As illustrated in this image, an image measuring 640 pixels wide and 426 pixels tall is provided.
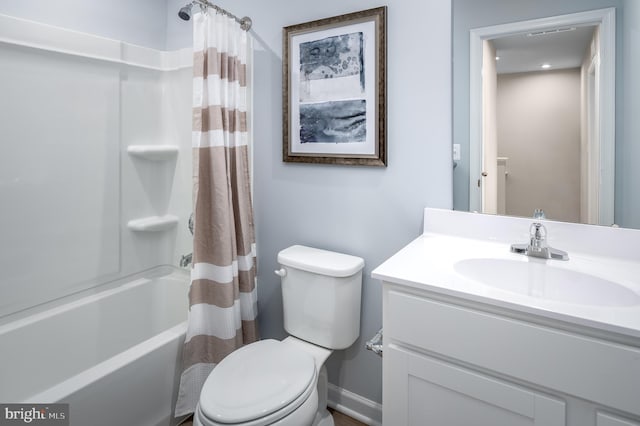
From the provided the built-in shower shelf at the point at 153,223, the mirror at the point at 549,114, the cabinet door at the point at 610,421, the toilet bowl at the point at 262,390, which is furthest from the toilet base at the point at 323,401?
the built-in shower shelf at the point at 153,223

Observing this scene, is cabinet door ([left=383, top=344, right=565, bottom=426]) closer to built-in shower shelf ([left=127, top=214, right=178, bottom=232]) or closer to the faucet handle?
the faucet handle

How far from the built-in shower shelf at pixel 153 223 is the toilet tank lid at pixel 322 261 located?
0.94m

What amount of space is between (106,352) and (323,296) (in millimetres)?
1312

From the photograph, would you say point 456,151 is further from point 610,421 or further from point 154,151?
point 154,151

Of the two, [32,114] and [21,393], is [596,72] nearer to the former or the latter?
[32,114]

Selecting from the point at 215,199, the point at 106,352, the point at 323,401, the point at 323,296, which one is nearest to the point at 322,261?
the point at 323,296

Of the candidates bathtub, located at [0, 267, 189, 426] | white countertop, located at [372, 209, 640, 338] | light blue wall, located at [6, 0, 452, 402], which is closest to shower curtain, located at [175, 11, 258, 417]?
bathtub, located at [0, 267, 189, 426]

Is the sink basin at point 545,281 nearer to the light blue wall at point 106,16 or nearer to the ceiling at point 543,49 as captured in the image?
the ceiling at point 543,49

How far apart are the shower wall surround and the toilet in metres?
1.00

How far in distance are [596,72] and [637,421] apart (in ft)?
3.55

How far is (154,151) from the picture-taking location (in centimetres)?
222

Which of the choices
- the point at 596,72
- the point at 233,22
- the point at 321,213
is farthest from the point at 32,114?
the point at 596,72

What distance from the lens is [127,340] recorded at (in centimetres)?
217

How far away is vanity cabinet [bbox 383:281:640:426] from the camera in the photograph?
2.83 ft
